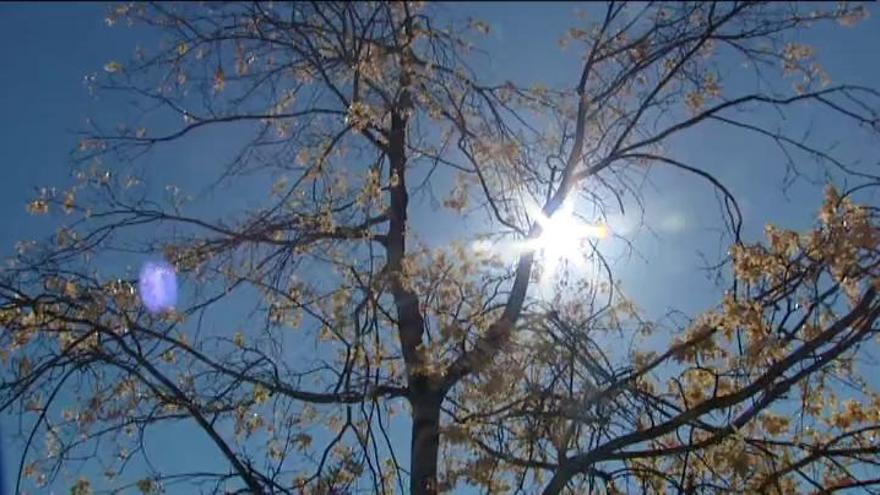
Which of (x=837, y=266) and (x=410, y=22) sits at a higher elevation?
(x=410, y=22)

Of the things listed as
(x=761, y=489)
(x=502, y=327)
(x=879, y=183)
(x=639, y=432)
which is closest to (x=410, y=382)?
(x=502, y=327)

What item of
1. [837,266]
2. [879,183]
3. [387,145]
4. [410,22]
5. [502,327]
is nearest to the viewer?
[837,266]

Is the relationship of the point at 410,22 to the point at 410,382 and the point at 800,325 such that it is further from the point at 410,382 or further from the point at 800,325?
the point at 800,325

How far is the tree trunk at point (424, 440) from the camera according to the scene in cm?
794

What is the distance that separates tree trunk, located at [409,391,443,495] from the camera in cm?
794

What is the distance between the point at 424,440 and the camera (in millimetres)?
8078

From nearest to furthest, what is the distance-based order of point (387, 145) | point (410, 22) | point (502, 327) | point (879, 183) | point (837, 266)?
point (837, 266)
point (879, 183)
point (502, 327)
point (410, 22)
point (387, 145)

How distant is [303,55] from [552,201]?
2.05 metres

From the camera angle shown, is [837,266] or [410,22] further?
[410,22]

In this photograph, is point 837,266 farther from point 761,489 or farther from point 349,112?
point 349,112

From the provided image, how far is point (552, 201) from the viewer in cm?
892

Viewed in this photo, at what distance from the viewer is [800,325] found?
7.28 m

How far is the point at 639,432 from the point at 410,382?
161 cm

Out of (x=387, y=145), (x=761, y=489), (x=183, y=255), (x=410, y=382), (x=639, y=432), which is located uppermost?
(x=387, y=145)
